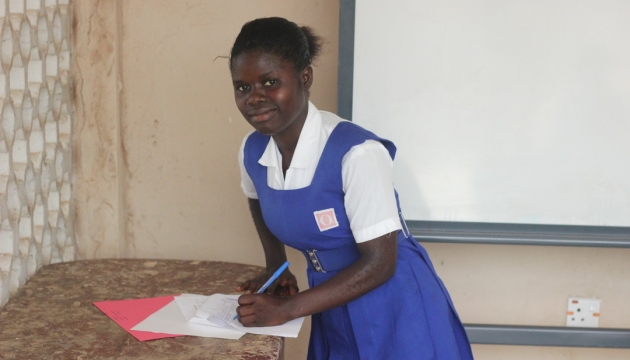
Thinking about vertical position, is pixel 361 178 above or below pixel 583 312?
above

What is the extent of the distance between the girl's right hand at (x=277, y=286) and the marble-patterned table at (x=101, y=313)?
1.7 inches

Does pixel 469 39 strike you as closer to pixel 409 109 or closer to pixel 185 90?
pixel 409 109

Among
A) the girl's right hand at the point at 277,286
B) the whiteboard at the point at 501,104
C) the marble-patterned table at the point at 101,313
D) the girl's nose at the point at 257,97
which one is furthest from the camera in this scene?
the whiteboard at the point at 501,104

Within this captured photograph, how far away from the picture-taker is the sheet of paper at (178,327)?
1.37 m

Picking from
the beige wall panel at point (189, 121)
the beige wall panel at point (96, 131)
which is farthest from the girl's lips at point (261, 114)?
the beige wall panel at point (96, 131)

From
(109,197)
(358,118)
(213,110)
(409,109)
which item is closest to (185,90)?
(213,110)

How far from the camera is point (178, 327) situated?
141 cm

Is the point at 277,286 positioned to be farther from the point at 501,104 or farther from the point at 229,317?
the point at 501,104

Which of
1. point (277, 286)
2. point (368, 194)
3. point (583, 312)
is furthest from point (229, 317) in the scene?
point (583, 312)

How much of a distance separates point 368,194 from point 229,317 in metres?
0.40

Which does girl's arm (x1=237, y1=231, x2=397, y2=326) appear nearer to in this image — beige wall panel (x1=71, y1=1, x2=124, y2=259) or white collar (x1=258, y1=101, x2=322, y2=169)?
white collar (x1=258, y1=101, x2=322, y2=169)

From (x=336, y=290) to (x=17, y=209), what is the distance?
809 millimetres

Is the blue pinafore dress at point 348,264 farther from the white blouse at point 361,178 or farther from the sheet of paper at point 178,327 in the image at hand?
the sheet of paper at point 178,327

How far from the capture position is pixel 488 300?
2197 mm
